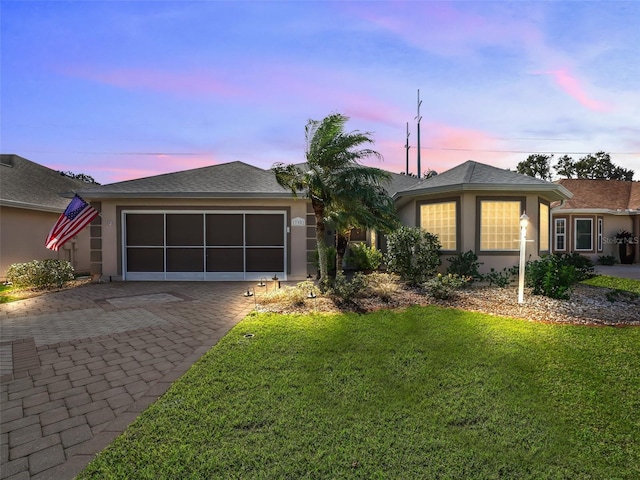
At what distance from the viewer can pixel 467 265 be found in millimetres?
9062

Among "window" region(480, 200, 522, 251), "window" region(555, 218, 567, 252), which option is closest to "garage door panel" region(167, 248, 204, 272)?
"window" region(480, 200, 522, 251)

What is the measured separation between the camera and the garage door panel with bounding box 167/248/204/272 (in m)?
11.3

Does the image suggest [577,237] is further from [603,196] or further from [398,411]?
[398,411]

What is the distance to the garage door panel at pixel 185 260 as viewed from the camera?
446 inches

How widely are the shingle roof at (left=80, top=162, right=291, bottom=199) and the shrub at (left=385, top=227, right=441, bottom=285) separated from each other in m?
3.86

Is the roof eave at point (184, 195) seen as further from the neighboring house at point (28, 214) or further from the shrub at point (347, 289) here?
the shrub at point (347, 289)

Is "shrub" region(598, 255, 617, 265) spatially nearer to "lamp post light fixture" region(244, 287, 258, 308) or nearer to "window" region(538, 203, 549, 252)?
"window" region(538, 203, 549, 252)

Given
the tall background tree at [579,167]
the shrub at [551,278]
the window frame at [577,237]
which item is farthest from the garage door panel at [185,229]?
the tall background tree at [579,167]

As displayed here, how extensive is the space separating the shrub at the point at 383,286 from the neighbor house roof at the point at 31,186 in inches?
401

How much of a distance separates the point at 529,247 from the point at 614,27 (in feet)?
18.3

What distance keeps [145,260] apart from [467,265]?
1052cm

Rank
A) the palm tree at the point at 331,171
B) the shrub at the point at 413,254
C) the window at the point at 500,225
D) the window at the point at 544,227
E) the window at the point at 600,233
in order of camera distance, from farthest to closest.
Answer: the window at the point at 600,233
the window at the point at 544,227
the window at the point at 500,225
the shrub at the point at 413,254
the palm tree at the point at 331,171

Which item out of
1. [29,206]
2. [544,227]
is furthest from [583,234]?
[29,206]

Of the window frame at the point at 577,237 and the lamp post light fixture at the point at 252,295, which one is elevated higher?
the window frame at the point at 577,237
